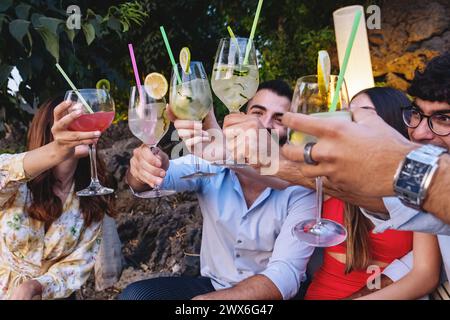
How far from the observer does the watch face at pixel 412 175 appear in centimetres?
98

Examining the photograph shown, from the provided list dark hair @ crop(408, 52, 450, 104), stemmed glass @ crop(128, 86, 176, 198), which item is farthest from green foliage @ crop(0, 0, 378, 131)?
dark hair @ crop(408, 52, 450, 104)

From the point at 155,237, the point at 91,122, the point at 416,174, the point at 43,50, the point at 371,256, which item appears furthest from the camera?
the point at 155,237

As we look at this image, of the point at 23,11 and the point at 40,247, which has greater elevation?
the point at 23,11

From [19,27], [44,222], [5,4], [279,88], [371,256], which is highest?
[5,4]

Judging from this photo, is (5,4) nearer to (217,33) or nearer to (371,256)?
(371,256)

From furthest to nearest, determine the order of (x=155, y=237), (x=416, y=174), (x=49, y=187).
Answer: (x=155, y=237)
(x=49, y=187)
(x=416, y=174)

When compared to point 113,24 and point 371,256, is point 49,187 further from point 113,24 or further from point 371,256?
point 371,256

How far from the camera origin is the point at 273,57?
586 centimetres

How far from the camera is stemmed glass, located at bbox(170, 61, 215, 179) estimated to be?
1.85 metres

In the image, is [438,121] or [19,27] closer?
[438,121]

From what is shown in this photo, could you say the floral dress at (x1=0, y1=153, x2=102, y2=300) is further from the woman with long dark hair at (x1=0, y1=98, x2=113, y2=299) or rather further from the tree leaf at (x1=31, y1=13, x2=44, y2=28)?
the tree leaf at (x1=31, y1=13, x2=44, y2=28)

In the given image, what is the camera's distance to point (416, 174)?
98 centimetres

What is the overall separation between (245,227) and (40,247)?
3.22 ft

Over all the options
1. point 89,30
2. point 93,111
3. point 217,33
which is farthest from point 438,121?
point 217,33
